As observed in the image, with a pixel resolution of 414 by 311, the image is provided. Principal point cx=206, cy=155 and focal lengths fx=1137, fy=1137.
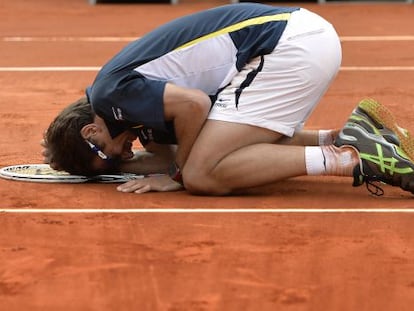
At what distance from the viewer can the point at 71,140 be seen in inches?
220

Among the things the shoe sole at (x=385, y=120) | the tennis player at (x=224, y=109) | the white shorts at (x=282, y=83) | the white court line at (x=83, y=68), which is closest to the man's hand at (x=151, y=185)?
the tennis player at (x=224, y=109)

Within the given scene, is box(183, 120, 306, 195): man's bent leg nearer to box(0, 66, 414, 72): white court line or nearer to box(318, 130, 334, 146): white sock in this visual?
box(318, 130, 334, 146): white sock

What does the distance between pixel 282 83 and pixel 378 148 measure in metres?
0.57

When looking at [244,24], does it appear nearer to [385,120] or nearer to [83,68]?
[385,120]

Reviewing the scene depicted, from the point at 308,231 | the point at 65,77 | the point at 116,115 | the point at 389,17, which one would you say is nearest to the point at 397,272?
the point at 308,231

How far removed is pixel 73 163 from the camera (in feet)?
18.7

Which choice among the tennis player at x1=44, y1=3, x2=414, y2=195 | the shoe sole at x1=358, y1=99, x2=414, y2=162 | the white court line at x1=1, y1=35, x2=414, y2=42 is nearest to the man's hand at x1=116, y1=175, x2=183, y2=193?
the tennis player at x1=44, y1=3, x2=414, y2=195

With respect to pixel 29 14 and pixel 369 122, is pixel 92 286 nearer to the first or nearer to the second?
pixel 369 122

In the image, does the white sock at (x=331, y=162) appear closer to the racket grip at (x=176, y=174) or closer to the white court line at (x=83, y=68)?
the racket grip at (x=176, y=174)

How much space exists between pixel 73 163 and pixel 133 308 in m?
1.69

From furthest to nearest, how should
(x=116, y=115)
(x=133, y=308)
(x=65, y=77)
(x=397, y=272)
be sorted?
(x=65, y=77) < (x=116, y=115) < (x=397, y=272) < (x=133, y=308)

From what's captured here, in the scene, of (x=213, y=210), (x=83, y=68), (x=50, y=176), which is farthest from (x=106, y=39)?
(x=213, y=210)

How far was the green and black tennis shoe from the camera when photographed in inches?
214

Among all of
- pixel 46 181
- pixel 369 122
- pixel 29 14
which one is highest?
pixel 369 122
